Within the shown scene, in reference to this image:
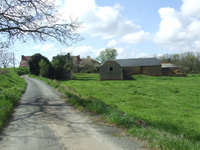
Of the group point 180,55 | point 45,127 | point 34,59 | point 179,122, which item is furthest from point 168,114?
point 180,55

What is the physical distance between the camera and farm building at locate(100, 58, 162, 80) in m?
47.4

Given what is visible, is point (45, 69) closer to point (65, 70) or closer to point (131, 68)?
point (65, 70)

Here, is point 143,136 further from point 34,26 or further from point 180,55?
point 180,55

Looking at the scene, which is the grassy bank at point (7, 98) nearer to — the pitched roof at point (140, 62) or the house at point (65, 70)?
the house at point (65, 70)

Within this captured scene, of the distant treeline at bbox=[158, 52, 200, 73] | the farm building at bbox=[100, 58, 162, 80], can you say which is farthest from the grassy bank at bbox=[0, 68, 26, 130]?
the distant treeline at bbox=[158, 52, 200, 73]

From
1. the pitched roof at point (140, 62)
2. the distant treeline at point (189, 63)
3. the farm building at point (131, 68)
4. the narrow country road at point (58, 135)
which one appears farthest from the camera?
the distant treeline at point (189, 63)

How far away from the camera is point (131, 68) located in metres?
53.5

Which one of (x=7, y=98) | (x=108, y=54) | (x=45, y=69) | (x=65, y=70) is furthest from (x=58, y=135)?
(x=108, y=54)

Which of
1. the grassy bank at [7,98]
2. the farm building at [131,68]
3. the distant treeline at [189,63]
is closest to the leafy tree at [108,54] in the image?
the distant treeline at [189,63]

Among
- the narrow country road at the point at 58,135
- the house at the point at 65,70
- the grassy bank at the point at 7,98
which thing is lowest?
the narrow country road at the point at 58,135

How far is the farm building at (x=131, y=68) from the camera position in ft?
156

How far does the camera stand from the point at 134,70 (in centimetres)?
5344

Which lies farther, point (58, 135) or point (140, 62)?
point (140, 62)

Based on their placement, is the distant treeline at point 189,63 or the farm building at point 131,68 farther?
the distant treeline at point 189,63
